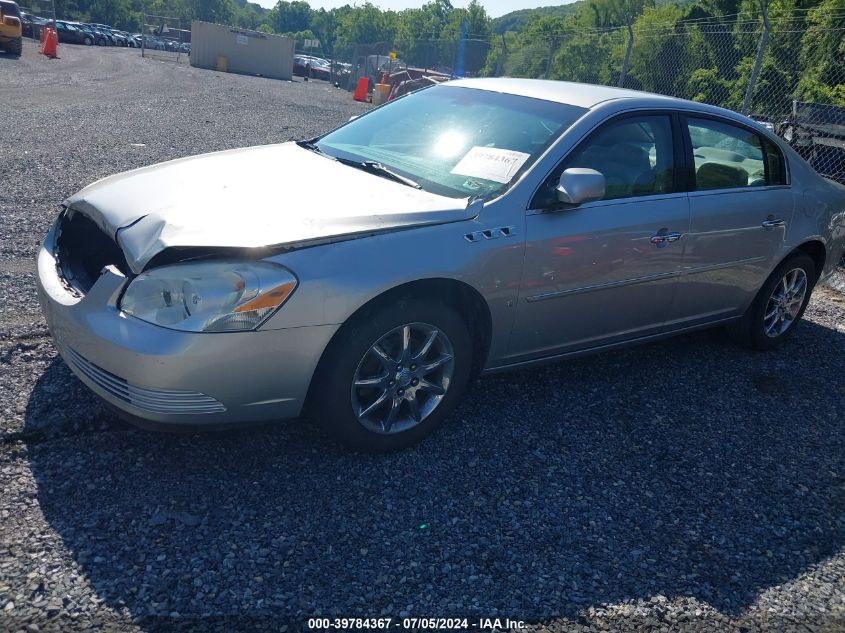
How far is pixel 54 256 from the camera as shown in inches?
135

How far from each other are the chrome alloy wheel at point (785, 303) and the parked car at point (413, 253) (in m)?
0.26

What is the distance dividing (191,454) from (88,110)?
40.3 feet

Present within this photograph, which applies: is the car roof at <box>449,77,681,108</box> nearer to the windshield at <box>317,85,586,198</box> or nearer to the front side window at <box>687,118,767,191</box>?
the windshield at <box>317,85,586,198</box>

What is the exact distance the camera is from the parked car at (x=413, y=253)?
2.78 metres

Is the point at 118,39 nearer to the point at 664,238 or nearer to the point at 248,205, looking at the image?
the point at 248,205

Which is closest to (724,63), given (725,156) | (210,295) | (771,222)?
(771,222)

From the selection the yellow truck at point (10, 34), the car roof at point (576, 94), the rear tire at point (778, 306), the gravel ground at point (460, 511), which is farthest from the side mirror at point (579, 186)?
the yellow truck at point (10, 34)

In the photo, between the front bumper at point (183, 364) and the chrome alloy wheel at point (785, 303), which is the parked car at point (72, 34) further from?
the front bumper at point (183, 364)

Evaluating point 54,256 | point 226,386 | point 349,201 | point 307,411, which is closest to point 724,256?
point 349,201

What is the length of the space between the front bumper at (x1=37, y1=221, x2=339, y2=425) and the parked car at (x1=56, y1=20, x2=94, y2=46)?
53405mm

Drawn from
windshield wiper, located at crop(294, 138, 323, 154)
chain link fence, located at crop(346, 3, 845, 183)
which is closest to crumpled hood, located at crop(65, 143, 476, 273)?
windshield wiper, located at crop(294, 138, 323, 154)

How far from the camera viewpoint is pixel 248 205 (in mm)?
3150

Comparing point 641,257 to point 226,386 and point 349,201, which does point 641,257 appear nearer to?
point 349,201

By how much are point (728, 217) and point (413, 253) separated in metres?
2.27
